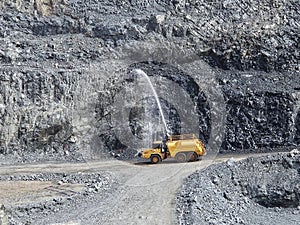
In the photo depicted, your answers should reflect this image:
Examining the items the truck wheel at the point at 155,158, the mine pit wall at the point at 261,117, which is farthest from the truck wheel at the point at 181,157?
the mine pit wall at the point at 261,117

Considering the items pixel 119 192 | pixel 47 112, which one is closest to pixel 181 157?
pixel 119 192

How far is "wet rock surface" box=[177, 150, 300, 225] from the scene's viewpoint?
47.1 feet

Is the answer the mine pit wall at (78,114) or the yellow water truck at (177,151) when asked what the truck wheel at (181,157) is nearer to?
the yellow water truck at (177,151)

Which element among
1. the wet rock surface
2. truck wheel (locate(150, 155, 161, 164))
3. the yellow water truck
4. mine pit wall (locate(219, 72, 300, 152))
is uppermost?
mine pit wall (locate(219, 72, 300, 152))

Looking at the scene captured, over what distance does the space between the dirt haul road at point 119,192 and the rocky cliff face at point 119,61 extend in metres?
2.02

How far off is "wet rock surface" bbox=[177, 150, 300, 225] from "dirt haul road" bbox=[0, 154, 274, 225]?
57 cm

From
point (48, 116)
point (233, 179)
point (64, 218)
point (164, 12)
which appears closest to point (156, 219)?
point (64, 218)

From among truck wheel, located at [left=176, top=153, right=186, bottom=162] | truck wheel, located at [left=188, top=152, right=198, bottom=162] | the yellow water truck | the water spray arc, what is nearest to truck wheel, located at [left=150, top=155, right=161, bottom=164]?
the yellow water truck

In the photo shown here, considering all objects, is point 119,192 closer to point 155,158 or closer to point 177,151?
point 155,158

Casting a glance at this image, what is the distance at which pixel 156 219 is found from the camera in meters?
13.3

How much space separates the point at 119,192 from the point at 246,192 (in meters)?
4.37

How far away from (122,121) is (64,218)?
8.33m

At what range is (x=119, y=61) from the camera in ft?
74.6

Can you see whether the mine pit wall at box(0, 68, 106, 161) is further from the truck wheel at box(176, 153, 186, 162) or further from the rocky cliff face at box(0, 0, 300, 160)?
the truck wheel at box(176, 153, 186, 162)
